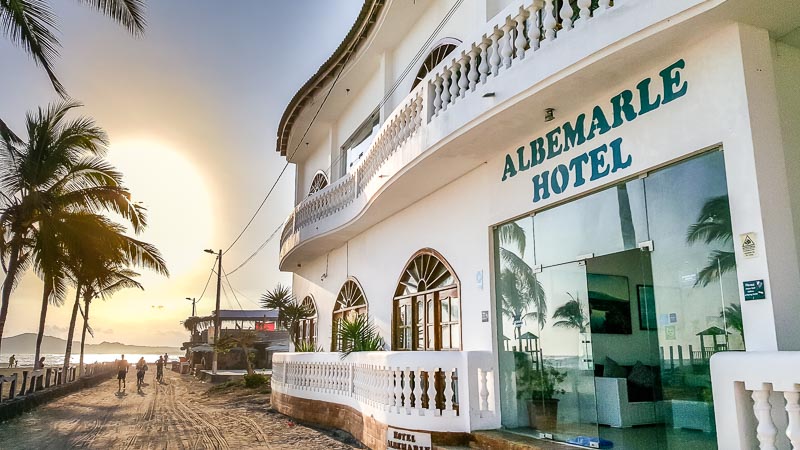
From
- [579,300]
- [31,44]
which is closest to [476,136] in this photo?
[579,300]

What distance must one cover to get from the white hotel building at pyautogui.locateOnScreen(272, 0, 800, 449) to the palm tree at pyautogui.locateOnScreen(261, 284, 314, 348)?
6.47 meters

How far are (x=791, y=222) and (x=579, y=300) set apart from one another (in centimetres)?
244

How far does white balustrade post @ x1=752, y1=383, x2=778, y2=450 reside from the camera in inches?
171

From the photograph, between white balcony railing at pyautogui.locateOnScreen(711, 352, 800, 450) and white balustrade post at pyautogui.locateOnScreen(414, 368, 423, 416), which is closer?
white balcony railing at pyautogui.locateOnScreen(711, 352, 800, 450)

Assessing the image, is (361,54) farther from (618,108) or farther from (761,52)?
(761,52)

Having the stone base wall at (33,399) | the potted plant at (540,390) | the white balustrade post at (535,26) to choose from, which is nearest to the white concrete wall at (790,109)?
the white balustrade post at (535,26)

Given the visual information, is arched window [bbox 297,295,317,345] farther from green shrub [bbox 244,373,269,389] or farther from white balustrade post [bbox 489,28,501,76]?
white balustrade post [bbox 489,28,501,76]

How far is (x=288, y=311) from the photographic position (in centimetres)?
1791

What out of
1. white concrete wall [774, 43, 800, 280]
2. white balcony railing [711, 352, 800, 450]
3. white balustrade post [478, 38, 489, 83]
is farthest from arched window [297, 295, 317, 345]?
white concrete wall [774, 43, 800, 280]

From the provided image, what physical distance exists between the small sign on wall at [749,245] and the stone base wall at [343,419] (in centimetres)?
403

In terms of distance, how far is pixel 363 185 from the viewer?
12.3 m

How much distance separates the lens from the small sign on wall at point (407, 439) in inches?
294

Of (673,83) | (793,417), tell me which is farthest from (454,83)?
(793,417)

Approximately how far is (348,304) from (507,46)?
30.7ft
